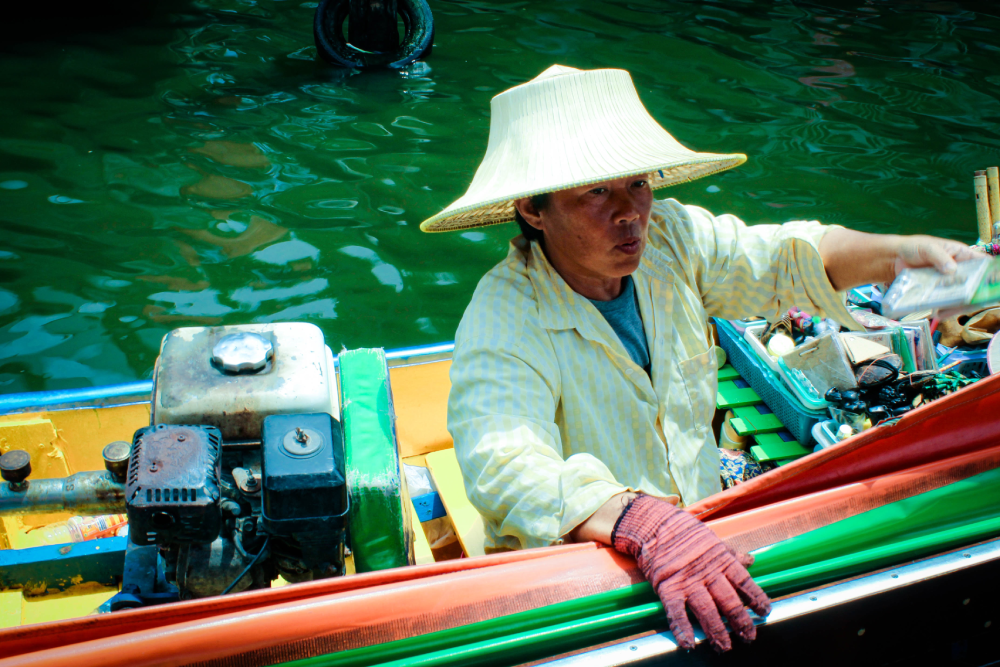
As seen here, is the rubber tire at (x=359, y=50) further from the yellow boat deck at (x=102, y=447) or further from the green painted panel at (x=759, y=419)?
the green painted panel at (x=759, y=419)

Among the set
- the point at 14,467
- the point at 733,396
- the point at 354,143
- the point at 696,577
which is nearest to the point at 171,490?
the point at 14,467

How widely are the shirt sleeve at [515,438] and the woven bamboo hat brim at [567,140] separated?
0.28 metres

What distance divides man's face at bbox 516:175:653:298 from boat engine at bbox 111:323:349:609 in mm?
650

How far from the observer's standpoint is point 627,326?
75.5 inches

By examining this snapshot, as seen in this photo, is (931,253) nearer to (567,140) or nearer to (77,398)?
(567,140)

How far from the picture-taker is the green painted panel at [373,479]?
1516mm

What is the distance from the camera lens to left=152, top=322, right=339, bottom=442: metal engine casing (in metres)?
1.56

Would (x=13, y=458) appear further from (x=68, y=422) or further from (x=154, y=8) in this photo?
(x=154, y=8)

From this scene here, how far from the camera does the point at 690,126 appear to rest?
660 centimetres

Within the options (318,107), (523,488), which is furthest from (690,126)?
(523,488)

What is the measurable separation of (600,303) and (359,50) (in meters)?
6.00

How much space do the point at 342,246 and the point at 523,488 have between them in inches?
151

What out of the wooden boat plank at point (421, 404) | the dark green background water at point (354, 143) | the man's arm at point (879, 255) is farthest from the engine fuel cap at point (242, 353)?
the dark green background water at point (354, 143)

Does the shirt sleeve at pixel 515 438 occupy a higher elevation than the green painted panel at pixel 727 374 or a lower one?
higher
